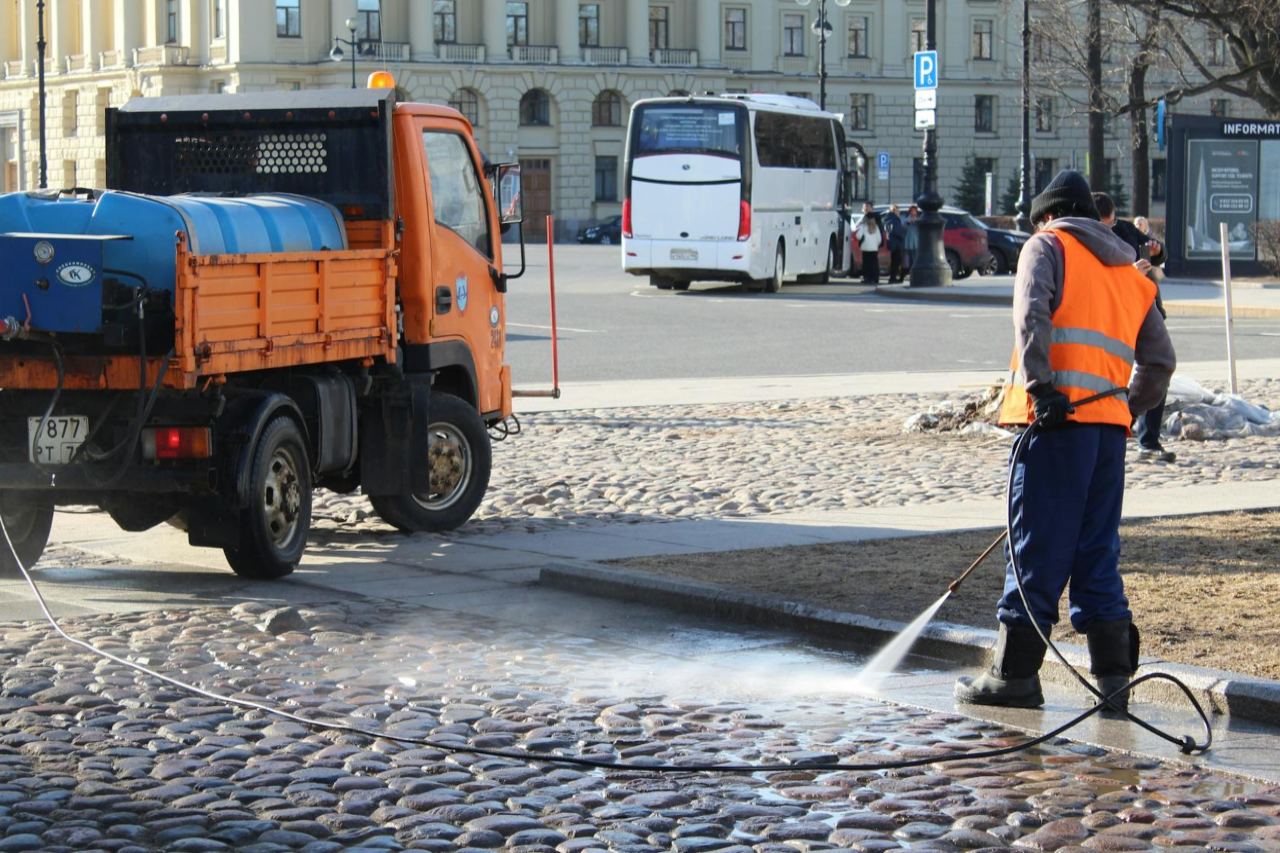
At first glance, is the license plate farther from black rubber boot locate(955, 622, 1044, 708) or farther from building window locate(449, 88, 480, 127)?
building window locate(449, 88, 480, 127)

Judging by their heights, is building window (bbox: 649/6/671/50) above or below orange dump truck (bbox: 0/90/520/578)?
above

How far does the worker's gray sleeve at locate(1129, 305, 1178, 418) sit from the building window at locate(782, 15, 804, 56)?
9207 cm

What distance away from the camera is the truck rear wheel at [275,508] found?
960 cm

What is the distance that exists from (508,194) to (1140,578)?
15.2ft

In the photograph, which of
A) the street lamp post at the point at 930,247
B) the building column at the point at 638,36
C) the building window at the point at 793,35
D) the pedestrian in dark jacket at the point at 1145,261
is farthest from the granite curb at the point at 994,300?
the building window at the point at 793,35

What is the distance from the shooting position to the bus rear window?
38562 mm

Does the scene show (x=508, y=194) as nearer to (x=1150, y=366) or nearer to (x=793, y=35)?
(x=1150, y=366)

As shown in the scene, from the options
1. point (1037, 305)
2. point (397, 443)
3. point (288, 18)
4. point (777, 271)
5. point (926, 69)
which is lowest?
point (397, 443)

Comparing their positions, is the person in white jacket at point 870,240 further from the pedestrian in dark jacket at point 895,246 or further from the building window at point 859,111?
the building window at point 859,111

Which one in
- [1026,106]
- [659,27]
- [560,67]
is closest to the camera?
[1026,106]

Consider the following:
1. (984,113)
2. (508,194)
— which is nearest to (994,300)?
(508,194)

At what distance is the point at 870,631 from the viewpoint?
8.23 meters

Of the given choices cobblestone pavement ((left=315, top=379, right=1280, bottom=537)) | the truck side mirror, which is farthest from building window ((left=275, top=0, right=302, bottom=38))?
the truck side mirror

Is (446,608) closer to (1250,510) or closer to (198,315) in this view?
(198,315)
